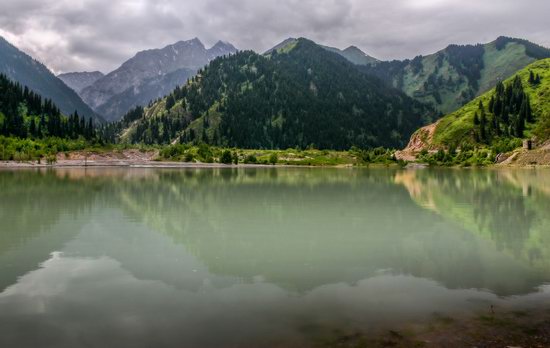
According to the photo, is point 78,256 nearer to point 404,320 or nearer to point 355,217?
point 404,320

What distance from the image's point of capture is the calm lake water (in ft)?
47.0

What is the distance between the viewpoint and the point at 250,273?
2095cm

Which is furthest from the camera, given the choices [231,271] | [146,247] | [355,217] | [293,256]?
[355,217]

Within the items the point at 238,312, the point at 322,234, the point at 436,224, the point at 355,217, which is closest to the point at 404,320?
the point at 238,312

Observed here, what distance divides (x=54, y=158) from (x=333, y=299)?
202 m

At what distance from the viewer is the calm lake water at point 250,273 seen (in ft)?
47.0

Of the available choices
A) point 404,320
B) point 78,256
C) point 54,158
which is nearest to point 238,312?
point 404,320

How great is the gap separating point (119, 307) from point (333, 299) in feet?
26.5

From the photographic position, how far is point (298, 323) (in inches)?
569

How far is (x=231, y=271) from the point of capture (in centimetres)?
2138

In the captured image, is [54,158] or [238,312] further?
[54,158]

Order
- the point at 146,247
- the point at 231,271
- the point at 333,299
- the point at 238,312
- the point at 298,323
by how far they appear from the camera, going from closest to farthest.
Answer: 1. the point at 298,323
2. the point at 238,312
3. the point at 333,299
4. the point at 231,271
5. the point at 146,247

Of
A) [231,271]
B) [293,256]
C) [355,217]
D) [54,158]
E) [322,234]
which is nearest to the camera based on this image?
[231,271]

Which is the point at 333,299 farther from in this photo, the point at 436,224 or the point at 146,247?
the point at 436,224
